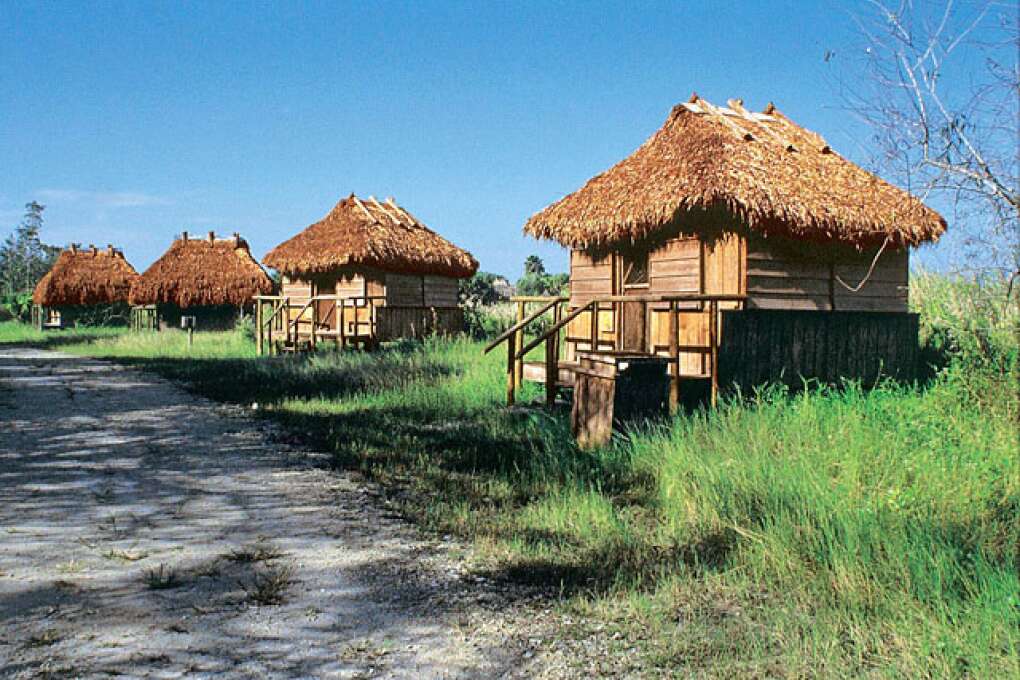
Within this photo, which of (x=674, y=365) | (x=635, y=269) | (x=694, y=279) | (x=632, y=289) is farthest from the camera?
(x=635, y=269)

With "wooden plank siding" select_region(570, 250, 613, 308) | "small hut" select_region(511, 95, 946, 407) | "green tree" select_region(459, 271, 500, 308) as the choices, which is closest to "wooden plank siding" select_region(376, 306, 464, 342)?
"wooden plank siding" select_region(570, 250, 613, 308)

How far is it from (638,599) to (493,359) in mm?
11064

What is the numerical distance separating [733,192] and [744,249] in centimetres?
90

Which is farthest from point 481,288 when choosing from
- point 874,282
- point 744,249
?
point 744,249

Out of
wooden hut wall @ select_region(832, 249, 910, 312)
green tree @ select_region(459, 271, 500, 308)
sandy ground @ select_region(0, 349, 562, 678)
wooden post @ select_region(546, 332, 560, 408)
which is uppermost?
green tree @ select_region(459, 271, 500, 308)

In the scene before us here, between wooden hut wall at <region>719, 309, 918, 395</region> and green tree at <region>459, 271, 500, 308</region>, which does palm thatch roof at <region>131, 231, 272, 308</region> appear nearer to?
green tree at <region>459, 271, 500, 308</region>

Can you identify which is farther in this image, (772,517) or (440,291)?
(440,291)

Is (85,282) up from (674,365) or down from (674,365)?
up

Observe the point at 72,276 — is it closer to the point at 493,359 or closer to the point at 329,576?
the point at 493,359

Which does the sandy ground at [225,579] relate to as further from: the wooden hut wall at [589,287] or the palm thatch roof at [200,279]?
the palm thatch roof at [200,279]

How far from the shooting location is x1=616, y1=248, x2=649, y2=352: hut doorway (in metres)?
13.7

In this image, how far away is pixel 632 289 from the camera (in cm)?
1416

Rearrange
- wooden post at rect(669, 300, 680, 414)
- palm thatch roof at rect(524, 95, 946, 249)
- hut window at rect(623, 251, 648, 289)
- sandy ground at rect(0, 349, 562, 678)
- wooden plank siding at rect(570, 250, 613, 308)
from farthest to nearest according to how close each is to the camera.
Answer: wooden plank siding at rect(570, 250, 613, 308), hut window at rect(623, 251, 648, 289), palm thatch roof at rect(524, 95, 946, 249), wooden post at rect(669, 300, 680, 414), sandy ground at rect(0, 349, 562, 678)

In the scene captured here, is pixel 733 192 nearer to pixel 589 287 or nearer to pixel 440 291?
pixel 589 287
